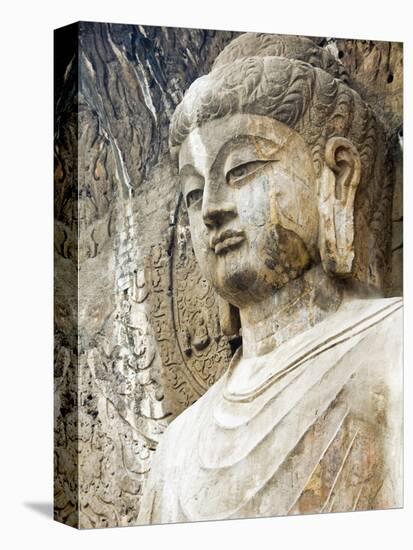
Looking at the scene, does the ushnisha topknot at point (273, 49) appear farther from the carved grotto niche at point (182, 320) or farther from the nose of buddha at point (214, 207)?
the carved grotto niche at point (182, 320)

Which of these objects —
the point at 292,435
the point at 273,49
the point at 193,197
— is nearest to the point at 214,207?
the point at 193,197

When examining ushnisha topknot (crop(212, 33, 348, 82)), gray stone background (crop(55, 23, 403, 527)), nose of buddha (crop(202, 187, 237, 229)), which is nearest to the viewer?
gray stone background (crop(55, 23, 403, 527))

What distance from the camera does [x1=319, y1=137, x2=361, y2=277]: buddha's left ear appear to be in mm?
12977

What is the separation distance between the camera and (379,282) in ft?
43.8

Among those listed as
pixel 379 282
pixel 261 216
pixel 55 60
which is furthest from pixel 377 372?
pixel 55 60

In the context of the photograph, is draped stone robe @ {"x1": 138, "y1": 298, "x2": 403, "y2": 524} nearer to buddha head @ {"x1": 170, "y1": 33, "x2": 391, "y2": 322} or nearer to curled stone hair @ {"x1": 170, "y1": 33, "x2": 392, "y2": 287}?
buddha head @ {"x1": 170, "y1": 33, "x2": 391, "y2": 322}

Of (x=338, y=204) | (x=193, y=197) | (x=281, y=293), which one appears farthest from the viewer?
(x=338, y=204)

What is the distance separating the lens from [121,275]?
41.2 feet

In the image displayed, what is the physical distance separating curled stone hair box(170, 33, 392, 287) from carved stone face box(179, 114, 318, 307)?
0.12 meters

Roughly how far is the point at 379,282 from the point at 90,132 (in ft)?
8.21

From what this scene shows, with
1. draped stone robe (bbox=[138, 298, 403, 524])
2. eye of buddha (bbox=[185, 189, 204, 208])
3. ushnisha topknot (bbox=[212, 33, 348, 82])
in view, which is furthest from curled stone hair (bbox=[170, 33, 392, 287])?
draped stone robe (bbox=[138, 298, 403, 524])

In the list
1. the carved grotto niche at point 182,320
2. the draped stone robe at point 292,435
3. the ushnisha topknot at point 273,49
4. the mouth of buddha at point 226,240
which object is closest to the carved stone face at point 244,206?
the mouth of buddha at point 226,240

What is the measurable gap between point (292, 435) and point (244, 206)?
1.67 m

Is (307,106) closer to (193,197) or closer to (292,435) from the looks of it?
(193,197)
